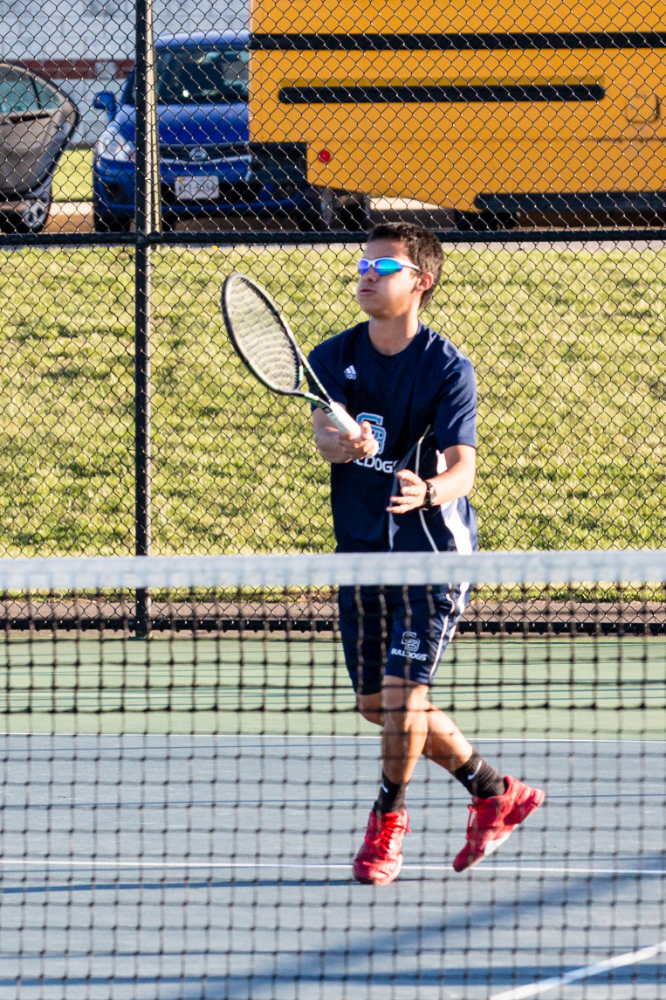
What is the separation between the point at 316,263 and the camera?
10.9 meters

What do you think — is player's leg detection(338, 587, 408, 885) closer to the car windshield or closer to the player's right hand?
the player's right hand

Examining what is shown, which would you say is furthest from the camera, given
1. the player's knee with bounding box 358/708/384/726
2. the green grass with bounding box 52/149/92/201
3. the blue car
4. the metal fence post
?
the green grass with bounding box 52/149/92/201

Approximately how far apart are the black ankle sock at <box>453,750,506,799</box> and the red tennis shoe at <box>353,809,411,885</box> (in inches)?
8.3

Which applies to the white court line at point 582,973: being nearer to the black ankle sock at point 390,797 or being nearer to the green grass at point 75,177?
the black ankle sock at point 390,797

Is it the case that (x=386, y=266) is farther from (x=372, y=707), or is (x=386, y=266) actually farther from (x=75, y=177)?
(x=75, y=177)

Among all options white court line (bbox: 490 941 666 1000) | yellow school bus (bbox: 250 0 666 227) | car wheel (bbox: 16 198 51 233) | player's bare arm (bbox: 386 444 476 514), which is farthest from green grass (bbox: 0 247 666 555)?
white court line (bbox: 490 941 666 1000)

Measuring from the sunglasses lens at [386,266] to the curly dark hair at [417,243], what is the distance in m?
0.07

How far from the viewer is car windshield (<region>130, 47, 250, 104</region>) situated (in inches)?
370

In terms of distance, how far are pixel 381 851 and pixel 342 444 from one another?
3.73 feet

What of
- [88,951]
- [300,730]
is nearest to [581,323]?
[300,730]

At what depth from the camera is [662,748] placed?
17.3 ft

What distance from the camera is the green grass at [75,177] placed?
1061 cm

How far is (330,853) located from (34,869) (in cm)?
85

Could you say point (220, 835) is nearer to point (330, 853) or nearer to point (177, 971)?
point (330, 853)
